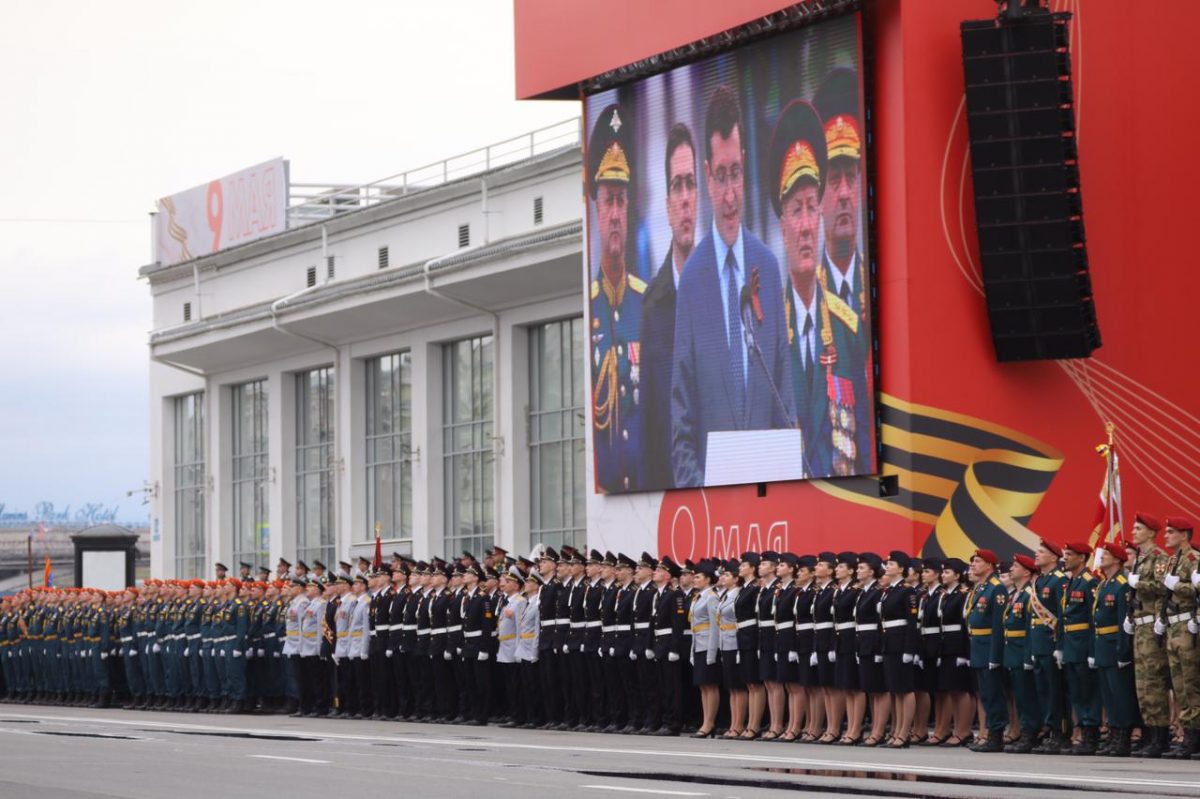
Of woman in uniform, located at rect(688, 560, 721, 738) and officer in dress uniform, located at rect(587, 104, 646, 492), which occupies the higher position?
officer in dress uniform, located at rect(587, 104, 646, 492)

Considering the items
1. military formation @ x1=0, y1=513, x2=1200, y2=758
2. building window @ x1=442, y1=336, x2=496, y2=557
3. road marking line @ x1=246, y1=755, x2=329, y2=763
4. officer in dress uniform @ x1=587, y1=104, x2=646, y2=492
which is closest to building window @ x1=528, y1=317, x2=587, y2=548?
building window @ x1=442, y1=336, x2=496, y2=557

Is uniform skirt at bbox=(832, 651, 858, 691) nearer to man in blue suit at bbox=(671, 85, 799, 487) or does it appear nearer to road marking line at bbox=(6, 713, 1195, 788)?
road marking line at bbox=(6, 713, 1195, 788)

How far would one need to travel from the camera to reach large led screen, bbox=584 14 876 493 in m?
23.7

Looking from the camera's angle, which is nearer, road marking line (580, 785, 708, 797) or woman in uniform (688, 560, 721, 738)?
road marking line (580, 785, 708, 797)

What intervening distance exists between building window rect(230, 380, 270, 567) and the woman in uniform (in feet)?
81.1

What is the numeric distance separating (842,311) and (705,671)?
4.78 metres

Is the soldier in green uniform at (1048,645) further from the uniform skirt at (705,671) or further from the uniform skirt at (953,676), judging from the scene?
the uniform skirt at (705,671)

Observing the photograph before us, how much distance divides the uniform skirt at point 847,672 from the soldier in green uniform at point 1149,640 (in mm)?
3414

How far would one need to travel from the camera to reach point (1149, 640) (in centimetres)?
1666

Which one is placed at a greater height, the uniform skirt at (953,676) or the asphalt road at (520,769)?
the uniform skirt at (953,676)

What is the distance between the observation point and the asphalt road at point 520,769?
547 inches

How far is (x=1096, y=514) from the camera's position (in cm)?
2225

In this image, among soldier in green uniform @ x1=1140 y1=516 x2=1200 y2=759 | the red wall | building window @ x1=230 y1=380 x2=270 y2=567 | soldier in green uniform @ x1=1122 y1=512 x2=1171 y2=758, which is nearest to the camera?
soldier in green uniform @ x1=1140 y1=516 x2=1200 y2=759

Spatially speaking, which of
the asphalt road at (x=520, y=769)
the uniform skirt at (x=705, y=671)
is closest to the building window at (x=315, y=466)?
the asphalt road at (x=520, y=769)
